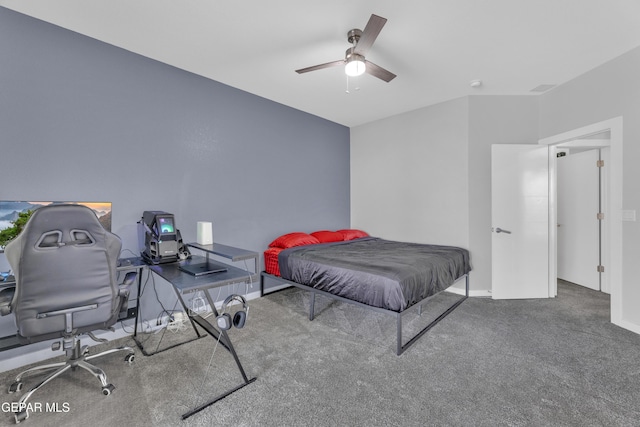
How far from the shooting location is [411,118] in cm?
450

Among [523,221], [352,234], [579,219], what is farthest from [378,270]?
[579,219]

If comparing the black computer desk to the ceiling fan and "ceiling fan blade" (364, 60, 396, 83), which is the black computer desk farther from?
"ceiling fan blade" (364, 60, 396, 83)

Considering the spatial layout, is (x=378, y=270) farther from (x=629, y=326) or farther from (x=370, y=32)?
(x=629, y=326)

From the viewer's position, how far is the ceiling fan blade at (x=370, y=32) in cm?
196

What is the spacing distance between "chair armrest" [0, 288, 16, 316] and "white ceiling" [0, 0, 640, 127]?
7.21 feet

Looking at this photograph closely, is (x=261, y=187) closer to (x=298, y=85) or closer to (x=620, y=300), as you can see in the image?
(x=298, y=85)

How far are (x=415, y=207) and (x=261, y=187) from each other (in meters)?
2.46

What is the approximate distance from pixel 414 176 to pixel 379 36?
241 centimetres

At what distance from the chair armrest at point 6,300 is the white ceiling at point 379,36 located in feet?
7.21

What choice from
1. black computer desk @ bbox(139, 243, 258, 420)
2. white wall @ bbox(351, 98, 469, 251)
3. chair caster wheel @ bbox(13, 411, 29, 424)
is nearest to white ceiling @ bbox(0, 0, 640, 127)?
white wall @ bbox(351, 98, 469, 251)

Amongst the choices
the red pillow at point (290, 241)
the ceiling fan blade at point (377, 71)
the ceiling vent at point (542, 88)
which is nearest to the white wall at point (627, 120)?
the ceiling vent at point (542, 88)

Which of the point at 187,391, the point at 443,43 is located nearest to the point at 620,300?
the point at 443,43

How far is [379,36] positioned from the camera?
256 centimetres

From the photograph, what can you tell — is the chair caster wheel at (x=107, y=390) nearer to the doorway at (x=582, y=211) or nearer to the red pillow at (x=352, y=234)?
the red pillow at (x=352, y=234)
